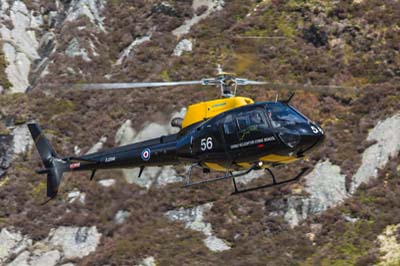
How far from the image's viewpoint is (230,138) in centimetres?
1955

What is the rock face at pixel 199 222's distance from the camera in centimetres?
2830

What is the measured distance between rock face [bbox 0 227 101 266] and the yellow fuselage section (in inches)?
437

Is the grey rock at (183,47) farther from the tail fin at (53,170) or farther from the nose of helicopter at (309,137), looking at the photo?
the nose of helicopter at (309,137)

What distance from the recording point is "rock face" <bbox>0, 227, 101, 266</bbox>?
98.1 feet

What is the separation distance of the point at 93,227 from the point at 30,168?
7.70 metres

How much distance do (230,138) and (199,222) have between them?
1106cm

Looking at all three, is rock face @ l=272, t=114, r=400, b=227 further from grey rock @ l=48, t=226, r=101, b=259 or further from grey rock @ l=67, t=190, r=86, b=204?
grey rock @ l=67, t=190, r=86, b=204

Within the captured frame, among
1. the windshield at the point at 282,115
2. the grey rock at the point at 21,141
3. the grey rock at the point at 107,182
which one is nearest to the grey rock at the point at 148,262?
the grey rock at the point at 107,182

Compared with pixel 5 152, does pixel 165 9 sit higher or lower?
higher

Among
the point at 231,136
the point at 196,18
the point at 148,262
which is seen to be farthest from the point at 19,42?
the point at 231,136

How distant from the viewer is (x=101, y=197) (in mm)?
32250

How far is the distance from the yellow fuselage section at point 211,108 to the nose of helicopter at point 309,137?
2.29 metres

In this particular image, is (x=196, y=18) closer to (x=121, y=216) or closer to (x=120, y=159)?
(x=121, y=216)

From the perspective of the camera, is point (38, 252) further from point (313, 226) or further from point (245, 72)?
point (245, 72)
